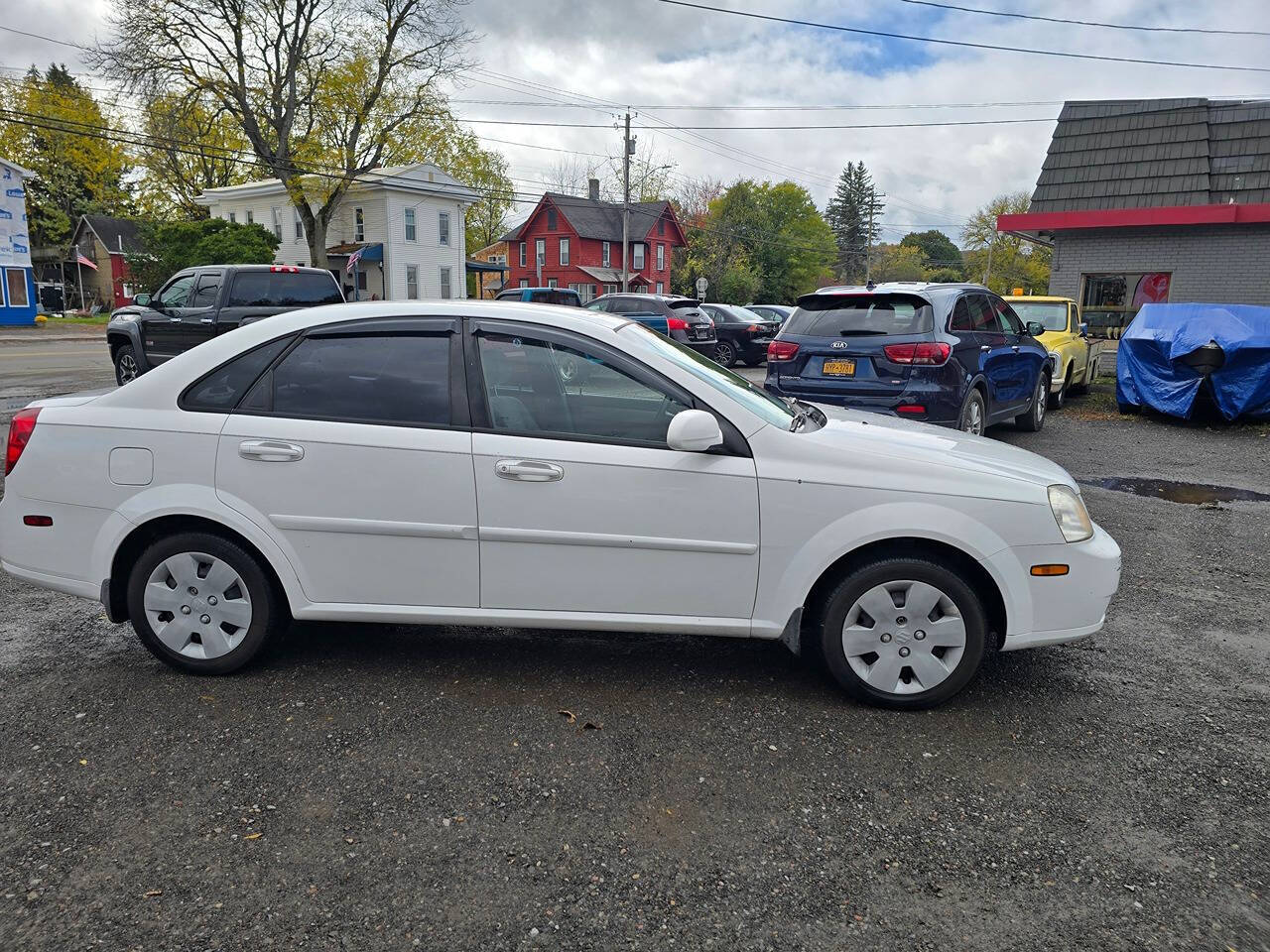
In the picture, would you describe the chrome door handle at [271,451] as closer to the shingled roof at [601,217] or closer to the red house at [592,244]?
the red house at [592,244]

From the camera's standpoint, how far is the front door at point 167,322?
13.8m

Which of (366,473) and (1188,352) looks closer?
(366,473)

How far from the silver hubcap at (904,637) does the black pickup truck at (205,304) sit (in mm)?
11987

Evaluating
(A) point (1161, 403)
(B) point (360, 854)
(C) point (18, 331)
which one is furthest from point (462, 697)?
(C) point (18, 331)

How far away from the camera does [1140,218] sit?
16641 millimetres

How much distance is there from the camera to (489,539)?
3.74 meters

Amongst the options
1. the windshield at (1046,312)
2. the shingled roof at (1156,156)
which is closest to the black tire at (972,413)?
the windshield at (1046,312)

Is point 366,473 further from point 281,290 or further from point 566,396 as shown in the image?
point 281,290

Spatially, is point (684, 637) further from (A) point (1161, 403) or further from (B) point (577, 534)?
(A) point (1161, 403)

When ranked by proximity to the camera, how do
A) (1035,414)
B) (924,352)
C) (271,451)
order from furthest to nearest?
(1035,414) < (924,352) < (271,451)

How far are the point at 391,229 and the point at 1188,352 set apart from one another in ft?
121

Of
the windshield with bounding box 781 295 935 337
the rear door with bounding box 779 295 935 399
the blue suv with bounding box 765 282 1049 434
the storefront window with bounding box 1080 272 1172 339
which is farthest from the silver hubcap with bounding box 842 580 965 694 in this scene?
the storefront window with bounding box 1080 272 1172 339

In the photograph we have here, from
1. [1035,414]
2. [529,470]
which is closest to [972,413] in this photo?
[1035,414]

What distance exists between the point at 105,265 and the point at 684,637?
64065 mm
